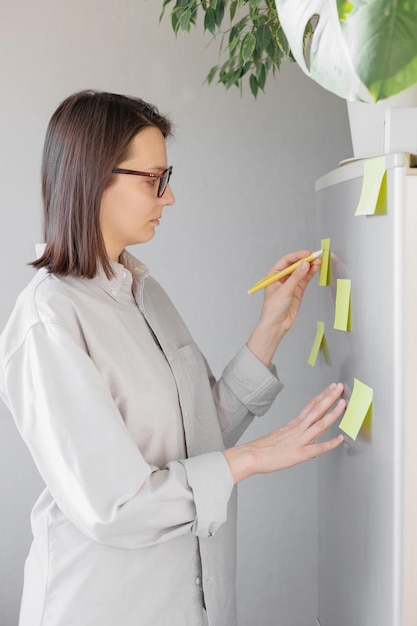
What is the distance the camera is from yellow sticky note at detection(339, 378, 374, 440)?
1.01 m

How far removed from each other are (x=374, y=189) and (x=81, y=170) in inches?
20.2

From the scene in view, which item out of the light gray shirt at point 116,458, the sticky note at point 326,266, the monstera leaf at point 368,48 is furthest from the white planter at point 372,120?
the monstera leaf at point 368,48

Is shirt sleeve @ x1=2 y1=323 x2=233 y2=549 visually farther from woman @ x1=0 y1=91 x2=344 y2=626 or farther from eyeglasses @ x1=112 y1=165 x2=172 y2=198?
eyeglasses @ x1=112 y1=165 x2=172 y2=198

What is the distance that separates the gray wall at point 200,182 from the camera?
208 centimetres

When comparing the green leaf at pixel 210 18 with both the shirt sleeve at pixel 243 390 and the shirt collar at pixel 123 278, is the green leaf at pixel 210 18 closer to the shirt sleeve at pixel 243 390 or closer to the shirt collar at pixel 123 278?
the shirt collar at pixel 123 278

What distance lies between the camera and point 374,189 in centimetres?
90

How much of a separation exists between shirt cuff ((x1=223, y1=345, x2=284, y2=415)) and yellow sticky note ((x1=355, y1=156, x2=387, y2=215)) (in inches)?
22.8

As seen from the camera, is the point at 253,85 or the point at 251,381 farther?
the point at 253,85

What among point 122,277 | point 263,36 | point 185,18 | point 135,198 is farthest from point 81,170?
point 263,36

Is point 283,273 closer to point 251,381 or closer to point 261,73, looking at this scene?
point 251,381

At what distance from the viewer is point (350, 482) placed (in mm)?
1169

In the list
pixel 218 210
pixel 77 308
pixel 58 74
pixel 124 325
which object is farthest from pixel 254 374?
pixel 58 74

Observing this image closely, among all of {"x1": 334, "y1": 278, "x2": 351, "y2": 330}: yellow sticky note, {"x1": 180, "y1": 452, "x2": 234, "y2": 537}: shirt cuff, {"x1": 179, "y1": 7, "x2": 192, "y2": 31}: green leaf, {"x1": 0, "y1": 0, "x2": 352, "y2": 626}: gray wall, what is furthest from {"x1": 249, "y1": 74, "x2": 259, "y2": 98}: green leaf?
{"x1": 180, "y1": 452, "x2": 234, "y2": 537}: shirt cuff

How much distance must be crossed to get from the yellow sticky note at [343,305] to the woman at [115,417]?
0.33ft
